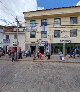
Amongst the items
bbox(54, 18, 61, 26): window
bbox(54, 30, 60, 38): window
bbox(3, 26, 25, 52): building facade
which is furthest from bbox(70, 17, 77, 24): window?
bbox(3, 26, 25, 52): building facade

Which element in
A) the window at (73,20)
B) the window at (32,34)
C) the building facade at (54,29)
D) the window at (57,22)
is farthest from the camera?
the window at (32,34)

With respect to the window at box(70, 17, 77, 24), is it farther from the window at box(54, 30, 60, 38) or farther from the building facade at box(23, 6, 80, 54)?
the window at box(54, 30, 60, 38)

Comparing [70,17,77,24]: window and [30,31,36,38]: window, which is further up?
[70,17,77,24]: window

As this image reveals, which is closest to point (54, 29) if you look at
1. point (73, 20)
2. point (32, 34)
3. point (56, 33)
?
point (56, 33)

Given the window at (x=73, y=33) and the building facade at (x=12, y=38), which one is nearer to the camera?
the window at (x=73, y=33)

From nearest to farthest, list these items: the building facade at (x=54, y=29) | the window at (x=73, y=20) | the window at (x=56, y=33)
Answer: the building facade at (x=54, y=29), the window at (x=73, y=20), the window at (x=56, y=33)

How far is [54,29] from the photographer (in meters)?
46.7

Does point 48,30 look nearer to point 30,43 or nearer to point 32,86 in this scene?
point 30,43

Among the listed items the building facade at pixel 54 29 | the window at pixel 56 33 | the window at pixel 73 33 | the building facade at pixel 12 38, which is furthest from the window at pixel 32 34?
the window at pixel 73 33

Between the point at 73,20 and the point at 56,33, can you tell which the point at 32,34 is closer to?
the point at 56,33

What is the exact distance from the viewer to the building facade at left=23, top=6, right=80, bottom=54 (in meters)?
45.5

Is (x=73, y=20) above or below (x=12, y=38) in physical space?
above

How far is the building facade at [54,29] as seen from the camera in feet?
149

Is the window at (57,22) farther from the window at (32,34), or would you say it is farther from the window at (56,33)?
the window at (32,34)
